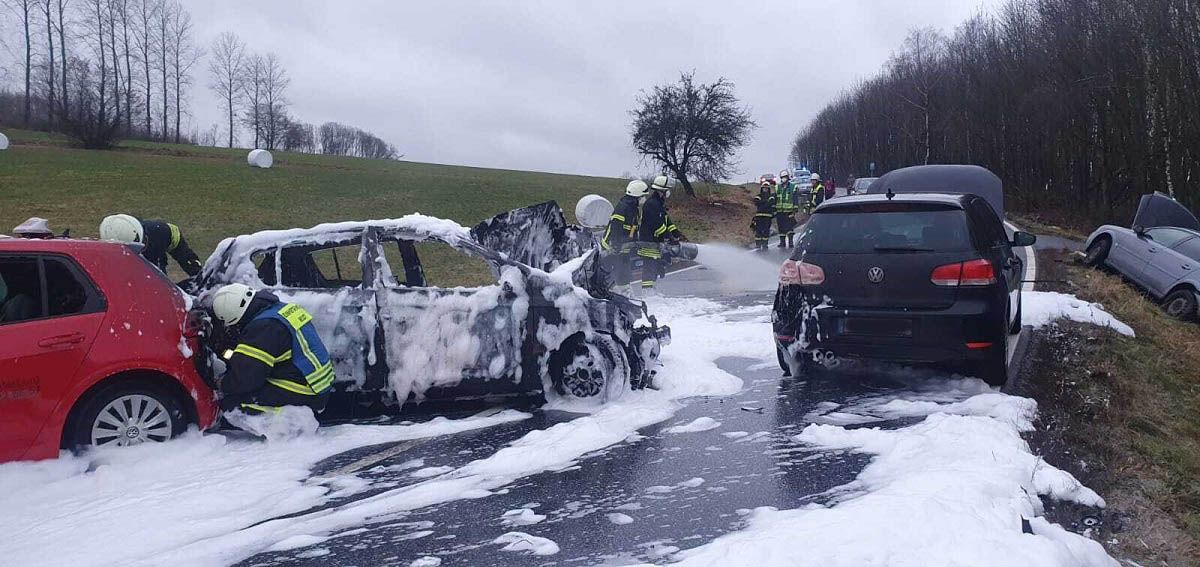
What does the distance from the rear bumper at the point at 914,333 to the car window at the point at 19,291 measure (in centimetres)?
534

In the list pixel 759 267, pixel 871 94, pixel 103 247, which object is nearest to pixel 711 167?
pixel 759 267

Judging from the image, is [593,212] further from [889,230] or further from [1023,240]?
[889,230]

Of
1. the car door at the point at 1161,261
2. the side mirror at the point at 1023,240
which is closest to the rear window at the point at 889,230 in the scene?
the side mirror at the point at 1023,240

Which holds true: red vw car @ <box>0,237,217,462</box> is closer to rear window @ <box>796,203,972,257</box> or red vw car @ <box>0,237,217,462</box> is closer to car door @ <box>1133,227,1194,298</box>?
rear window @ <box>796,203,972,257</box>

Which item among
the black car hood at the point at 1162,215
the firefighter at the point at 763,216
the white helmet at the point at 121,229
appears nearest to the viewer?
the white helmet at the point at 121,229

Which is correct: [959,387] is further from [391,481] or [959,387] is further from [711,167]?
[711,167]

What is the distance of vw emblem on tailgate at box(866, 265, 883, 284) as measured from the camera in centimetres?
631

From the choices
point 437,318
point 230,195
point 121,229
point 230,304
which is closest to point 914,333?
point 437,318

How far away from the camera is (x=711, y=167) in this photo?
115 feet

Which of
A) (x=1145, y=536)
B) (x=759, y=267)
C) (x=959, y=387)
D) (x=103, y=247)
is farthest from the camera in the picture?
(x=759, y=267)

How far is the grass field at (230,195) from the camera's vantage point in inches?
890

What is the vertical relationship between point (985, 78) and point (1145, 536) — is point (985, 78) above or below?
above

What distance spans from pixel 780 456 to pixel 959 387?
2.36 metres

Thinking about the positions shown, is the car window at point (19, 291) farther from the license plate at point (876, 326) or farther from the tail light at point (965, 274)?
the tail light at point (965, 274)
